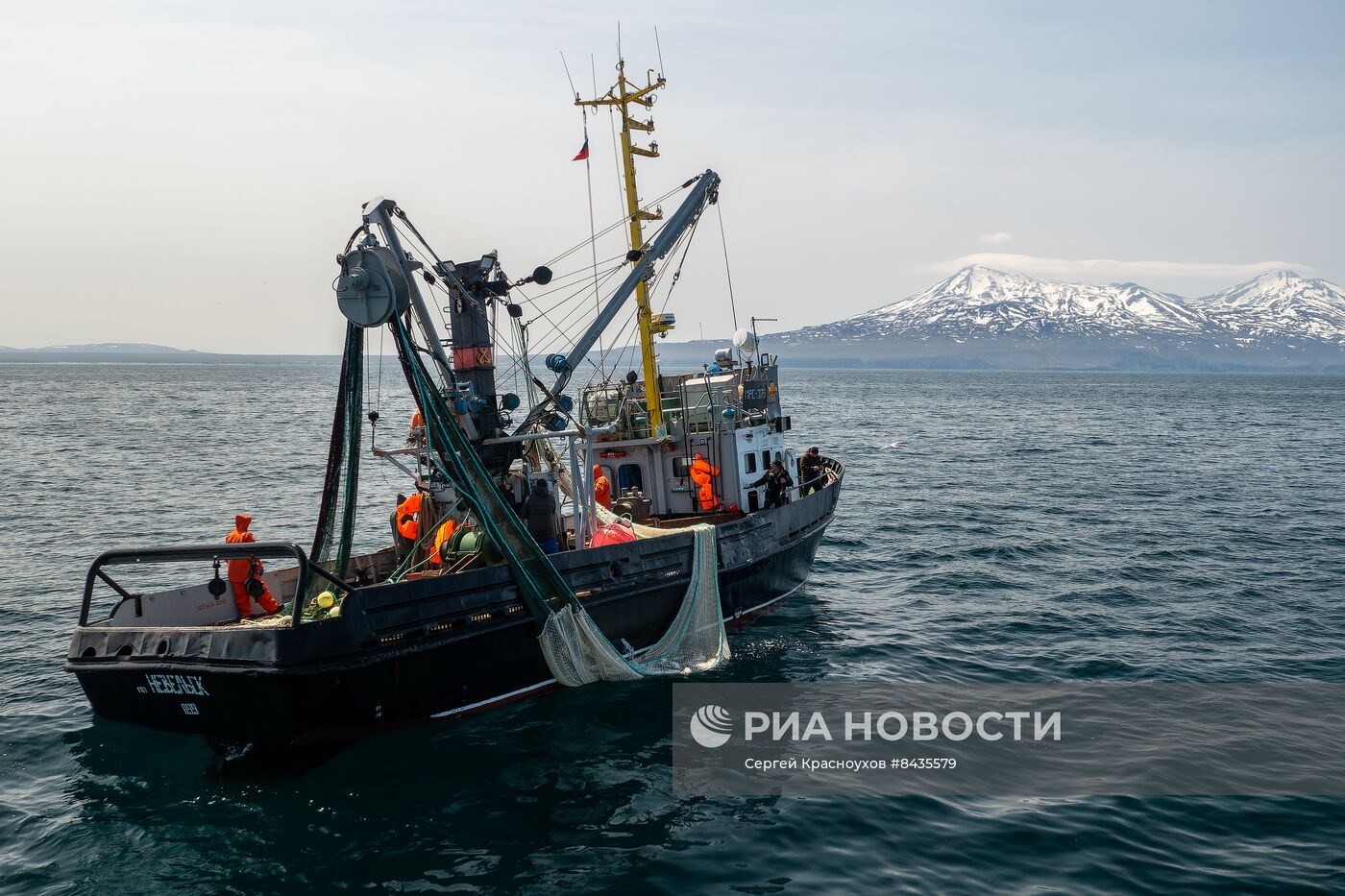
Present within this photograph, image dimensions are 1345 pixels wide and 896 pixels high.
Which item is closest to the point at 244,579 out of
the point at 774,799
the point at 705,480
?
the point at 774,799

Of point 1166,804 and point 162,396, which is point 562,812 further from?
point 162,396

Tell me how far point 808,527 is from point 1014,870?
10251mm

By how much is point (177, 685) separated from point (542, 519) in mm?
5119

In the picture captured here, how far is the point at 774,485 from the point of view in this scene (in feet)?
60.4

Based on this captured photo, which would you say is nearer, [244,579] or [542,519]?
[244,579]

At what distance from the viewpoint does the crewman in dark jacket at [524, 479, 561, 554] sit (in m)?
A: 13.5

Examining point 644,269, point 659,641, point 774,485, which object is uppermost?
point 644,269

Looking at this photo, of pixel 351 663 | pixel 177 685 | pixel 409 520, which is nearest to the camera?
pixel 177 685

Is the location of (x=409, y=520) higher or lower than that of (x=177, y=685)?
higher

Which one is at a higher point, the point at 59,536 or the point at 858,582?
the point at 59,536

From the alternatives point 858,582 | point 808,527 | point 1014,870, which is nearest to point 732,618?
point 808,527

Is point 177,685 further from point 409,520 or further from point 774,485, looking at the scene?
point 774,485

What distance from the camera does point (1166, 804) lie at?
1009 centimetres

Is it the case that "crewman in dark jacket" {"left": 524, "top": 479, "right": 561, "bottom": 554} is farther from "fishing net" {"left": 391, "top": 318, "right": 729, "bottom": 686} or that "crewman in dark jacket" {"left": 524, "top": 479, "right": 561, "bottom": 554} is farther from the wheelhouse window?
the wheelhouse window
